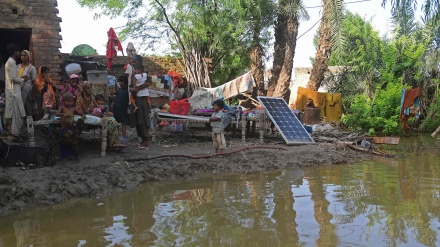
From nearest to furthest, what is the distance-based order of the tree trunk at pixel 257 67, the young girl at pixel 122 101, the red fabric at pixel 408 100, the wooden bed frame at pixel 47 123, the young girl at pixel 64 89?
the wooden bed frame at pixel 47 123 < the young girl at pixel 64 89 < the young girl at pixel 122 101 < the red fabric at pixel 408 100 < the tree trunk at pixel 257 67

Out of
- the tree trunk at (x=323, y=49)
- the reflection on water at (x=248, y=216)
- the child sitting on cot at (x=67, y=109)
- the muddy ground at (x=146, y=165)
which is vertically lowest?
the reflection on water at (x=248, y=216)

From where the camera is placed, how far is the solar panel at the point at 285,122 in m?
9.91

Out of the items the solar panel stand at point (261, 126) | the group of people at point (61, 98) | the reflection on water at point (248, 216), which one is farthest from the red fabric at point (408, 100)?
the group of people at point (61, 98)

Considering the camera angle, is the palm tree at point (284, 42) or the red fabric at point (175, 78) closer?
the red fabric at point (175, 78)

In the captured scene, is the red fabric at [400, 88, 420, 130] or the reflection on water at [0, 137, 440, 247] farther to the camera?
the red fabric at [400, 88, 420, 130]

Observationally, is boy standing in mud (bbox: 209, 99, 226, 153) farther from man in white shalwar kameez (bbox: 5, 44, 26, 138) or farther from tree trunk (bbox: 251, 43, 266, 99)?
tree trunk (bbox: 251, 43, 266, 99)

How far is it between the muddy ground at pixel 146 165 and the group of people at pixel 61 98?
518 millimetres

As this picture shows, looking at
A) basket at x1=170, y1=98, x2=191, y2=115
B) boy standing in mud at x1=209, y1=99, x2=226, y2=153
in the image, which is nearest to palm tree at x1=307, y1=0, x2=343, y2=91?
basket at x1=170, y1=98, x2=191, y2=115

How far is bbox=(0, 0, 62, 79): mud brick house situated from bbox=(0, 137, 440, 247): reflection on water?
4901 mm

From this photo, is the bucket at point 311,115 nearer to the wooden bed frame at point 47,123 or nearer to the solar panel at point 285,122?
the solar panel at point 285,122

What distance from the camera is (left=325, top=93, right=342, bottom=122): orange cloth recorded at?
1719 centimetres

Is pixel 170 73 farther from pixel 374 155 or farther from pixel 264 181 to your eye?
pixel 264 181

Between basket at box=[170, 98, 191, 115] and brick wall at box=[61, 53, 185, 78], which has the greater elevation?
brick wall at box=[61, 53, 185, 78]

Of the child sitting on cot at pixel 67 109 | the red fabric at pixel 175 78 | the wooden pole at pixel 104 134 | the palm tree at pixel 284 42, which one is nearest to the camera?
the child sitting on cot at pixel 67 109
